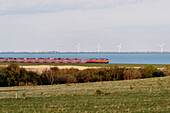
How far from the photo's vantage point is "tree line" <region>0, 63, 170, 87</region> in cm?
3759

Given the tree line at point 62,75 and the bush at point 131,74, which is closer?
the tree line at point 62,75

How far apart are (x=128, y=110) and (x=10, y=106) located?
6.28 m

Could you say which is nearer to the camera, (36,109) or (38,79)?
(36,109)

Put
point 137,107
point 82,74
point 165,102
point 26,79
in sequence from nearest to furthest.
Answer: point 137,107 → point 165,102 → point 26,79 → point 82,74

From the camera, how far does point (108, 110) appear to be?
1504 cm

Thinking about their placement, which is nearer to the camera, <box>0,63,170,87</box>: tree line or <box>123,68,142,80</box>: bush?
<box>0,63,170,87</box>: tree line

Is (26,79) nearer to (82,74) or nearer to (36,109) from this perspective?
(82,74)

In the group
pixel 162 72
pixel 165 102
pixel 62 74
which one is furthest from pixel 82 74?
pixel 165 102

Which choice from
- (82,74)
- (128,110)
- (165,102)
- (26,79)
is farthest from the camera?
(82,74)

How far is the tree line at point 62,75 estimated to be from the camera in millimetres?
37594

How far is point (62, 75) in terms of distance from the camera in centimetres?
4169

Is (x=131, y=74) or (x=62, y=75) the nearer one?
(x=62, y=75)

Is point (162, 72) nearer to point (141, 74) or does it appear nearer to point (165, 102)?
point (141, 74)

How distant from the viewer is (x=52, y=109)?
15.6 metres
